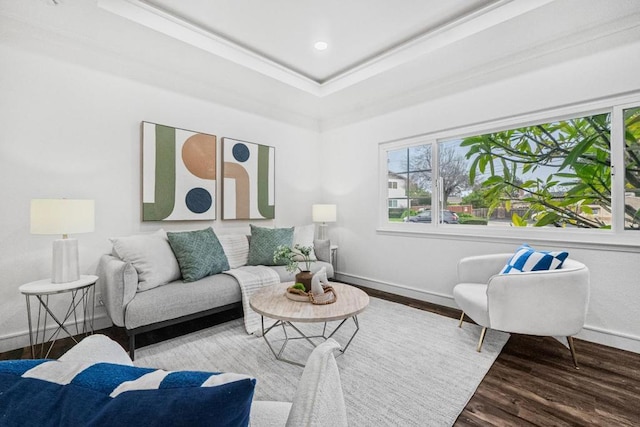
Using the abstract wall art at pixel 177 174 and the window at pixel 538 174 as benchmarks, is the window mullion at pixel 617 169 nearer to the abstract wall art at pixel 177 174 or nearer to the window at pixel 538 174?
the window at pixel 538 174

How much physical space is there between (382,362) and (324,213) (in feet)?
7.85

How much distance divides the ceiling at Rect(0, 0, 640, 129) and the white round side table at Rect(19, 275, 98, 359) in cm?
193

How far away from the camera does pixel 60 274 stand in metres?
2.24

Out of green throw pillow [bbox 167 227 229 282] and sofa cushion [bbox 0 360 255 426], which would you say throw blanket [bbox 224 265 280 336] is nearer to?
green throw pillow [bbox 167 227 229 282]

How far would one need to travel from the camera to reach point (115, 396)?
44 centimetres

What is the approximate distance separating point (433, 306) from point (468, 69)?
2.56 metres

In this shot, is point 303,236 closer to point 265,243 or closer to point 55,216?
point 265,243

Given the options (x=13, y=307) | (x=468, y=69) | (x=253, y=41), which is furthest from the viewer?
(x=468, y=69)

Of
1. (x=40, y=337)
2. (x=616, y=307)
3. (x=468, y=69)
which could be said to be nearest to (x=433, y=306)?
(x=616, y=307)

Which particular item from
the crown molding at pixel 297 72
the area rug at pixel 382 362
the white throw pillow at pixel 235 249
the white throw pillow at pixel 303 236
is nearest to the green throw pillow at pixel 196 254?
the white throw pillow at pixel 235 249

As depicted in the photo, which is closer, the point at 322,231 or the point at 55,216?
the point at 55,216

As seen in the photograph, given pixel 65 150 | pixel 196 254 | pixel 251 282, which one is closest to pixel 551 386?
pixel 251 282

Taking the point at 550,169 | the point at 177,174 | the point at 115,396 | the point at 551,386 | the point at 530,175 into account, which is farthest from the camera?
the point at 177,174

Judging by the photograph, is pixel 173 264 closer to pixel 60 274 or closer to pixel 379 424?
pixel 60 274
